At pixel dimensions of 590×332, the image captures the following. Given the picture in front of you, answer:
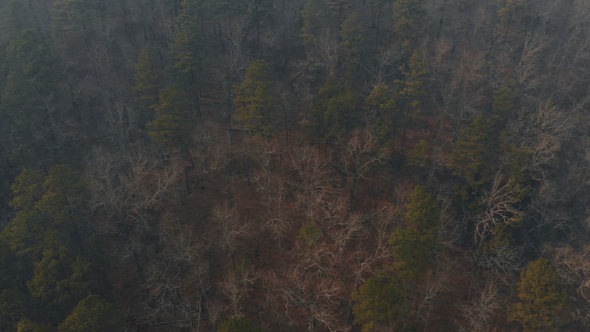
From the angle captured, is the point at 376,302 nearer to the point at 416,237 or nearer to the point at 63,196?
the point at 416,237

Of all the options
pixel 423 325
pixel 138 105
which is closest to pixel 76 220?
pixel 138 105

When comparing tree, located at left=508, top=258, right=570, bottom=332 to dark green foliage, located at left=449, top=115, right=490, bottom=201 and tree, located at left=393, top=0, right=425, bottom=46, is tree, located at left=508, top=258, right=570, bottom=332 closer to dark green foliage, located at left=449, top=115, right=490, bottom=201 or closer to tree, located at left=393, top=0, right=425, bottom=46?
dark green foliage, located at left=449, top=115, right=490, bottom=201

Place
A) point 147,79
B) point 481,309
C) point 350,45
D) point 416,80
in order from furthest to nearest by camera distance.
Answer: point 350,45
point 416,80
point 147,79
point 481,309

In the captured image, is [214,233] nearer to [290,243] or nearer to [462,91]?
[290,243]

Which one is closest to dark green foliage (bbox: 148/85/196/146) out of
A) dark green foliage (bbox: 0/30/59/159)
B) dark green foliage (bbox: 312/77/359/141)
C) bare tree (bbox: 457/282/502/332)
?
dark green foliage (bbox: 0/30/59/159)

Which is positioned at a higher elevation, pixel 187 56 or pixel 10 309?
pixel 187 56

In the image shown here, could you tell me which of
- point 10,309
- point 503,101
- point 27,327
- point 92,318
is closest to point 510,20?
point 503,101

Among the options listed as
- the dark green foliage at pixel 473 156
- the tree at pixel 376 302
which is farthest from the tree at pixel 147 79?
the dark green foliage at pixel 473 156

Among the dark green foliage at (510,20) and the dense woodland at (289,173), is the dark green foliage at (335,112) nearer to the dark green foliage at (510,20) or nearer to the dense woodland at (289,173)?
the dense woodland at (289,173)
